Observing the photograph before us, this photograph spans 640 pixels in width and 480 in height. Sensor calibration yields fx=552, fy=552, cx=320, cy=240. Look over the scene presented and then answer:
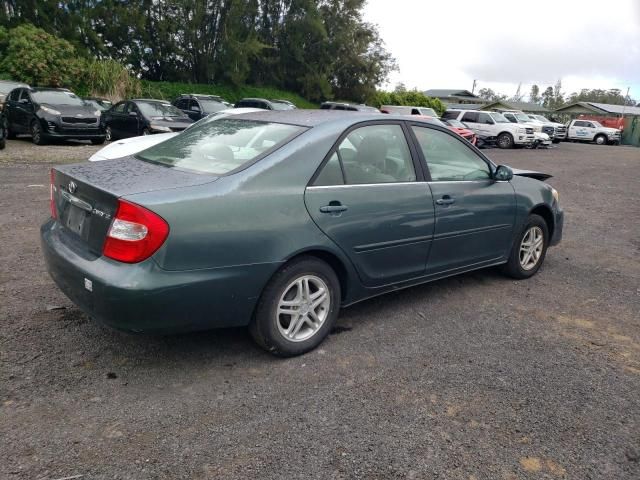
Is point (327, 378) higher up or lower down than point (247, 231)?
lower down

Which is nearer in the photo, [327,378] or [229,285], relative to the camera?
[229,285]

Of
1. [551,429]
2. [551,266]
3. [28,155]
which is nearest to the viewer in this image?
[551,429]

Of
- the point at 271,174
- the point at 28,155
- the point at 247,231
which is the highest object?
the point at 271,174

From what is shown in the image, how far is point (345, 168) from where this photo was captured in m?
3.75

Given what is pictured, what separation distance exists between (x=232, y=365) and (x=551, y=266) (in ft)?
13.0

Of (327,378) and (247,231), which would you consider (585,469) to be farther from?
(247,231)

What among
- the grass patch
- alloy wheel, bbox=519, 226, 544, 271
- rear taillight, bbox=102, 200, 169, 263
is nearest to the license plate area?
rear taillight, bbox=102, 200, 169, 263

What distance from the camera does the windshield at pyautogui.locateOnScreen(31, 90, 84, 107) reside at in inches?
603

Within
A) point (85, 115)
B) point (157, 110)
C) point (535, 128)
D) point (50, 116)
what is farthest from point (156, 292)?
point (535, 128)

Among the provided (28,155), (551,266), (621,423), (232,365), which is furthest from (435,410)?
(28,155)

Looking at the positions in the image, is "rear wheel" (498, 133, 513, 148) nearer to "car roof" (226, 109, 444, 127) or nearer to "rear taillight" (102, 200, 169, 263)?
"car roof" (226, 109, 444, 127)

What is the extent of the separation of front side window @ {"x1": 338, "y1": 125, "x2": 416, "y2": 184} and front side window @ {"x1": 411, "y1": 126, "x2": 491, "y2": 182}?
0.22 m

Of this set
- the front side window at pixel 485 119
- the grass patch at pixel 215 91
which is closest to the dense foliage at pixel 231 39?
the grass patch at pixel 215 91

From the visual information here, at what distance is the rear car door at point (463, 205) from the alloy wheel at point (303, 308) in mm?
1067
